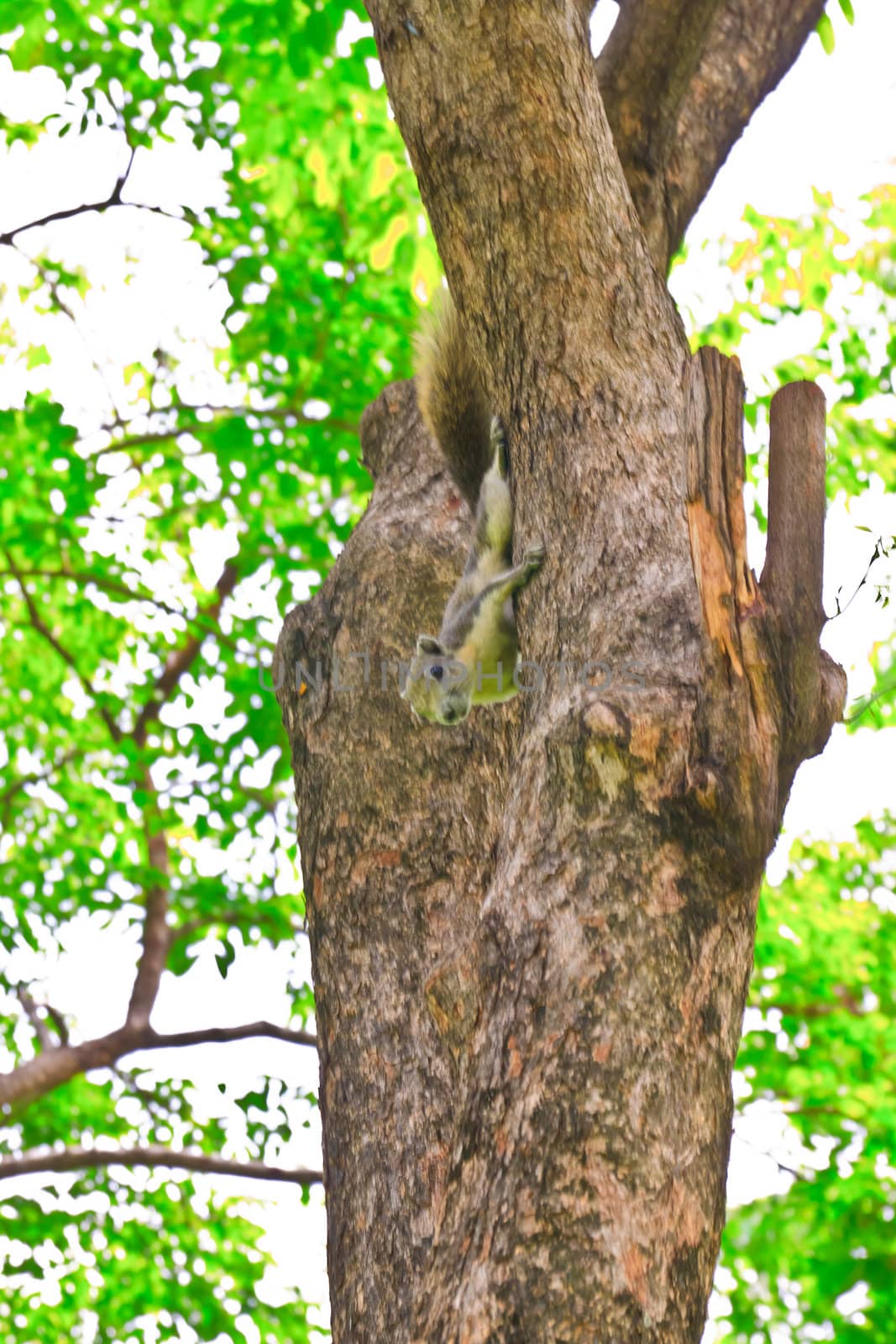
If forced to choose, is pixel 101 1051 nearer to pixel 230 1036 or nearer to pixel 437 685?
pixel 230 1036

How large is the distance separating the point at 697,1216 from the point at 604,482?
125 centimetres

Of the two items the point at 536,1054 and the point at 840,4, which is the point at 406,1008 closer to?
the point at 536,1054

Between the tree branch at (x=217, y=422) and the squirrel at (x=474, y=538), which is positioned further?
the tree branch at (x=217, y=422)

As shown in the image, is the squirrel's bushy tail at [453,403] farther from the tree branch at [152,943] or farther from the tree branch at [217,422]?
the tree branch at [152,943]

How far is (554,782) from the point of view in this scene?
74.7 inches

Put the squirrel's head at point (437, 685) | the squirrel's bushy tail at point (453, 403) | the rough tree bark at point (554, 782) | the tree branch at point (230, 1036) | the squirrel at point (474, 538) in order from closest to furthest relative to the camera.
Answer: the rough tree bark at point (554, 782) → the squirrel's head at point (437, 685) → the squirrel at point (474, 538) → the squirrel's bushy tail at point (453, 403) → the tree branch at point (230, 1036)

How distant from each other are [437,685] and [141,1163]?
4.22m

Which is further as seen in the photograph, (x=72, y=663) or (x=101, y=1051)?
(x=72, y=663)

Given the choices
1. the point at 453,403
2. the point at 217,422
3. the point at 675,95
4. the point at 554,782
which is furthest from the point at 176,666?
the point at 554,782

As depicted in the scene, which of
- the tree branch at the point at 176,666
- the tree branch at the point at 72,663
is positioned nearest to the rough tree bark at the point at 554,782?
the tree branch at the point at 72,663

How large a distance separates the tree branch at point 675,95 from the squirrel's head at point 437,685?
4.39 feet

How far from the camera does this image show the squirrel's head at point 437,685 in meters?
2.90

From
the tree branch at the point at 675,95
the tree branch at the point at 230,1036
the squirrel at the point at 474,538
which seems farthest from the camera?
the tree branch at the point at 230,1036

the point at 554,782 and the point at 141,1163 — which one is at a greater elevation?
the point at 141,1163
